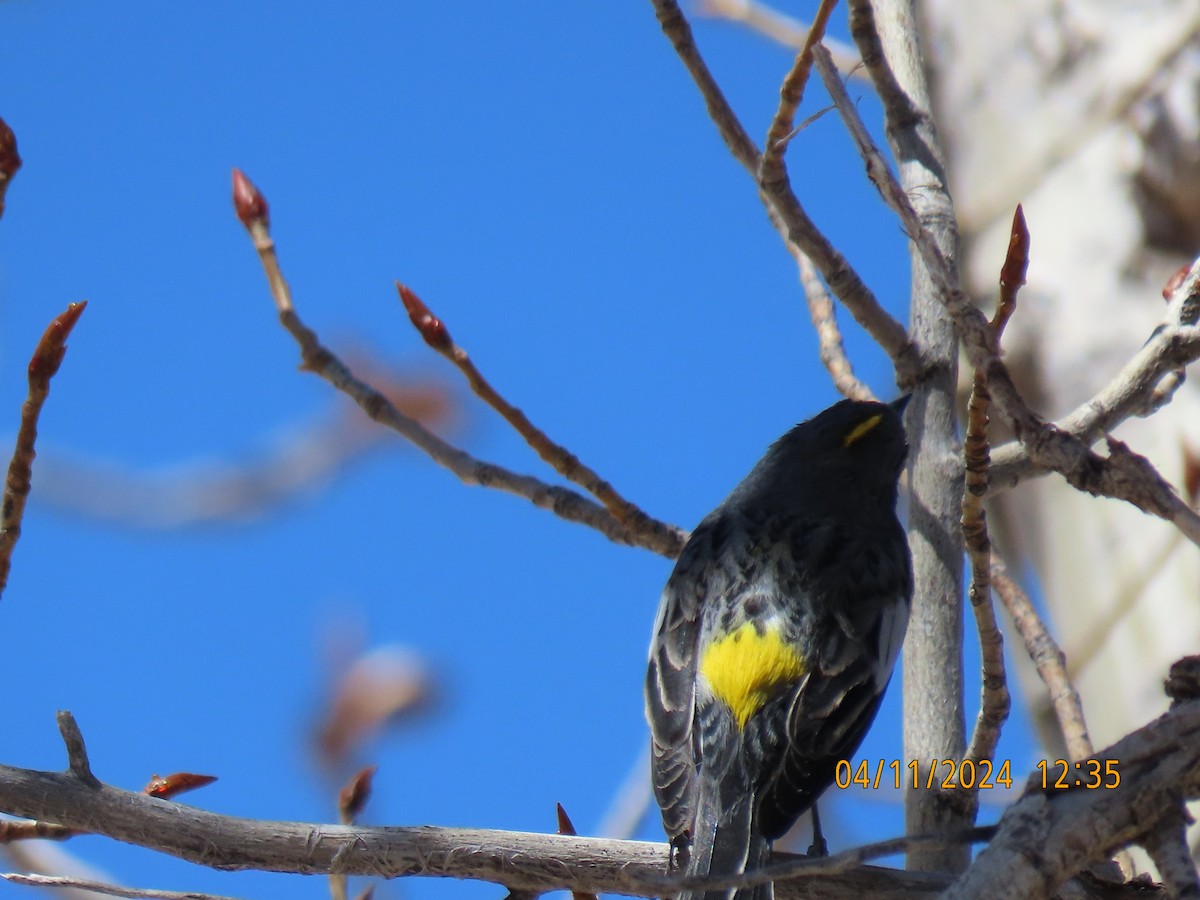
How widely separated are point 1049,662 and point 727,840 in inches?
41.6

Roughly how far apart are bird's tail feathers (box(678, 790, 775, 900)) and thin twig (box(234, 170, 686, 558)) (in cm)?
85

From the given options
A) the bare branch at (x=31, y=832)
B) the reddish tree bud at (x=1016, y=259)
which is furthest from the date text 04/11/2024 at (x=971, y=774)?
the bare branch at (x=31, y=832)

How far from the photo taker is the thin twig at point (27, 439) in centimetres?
280

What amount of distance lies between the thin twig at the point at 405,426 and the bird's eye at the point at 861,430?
0.97 m

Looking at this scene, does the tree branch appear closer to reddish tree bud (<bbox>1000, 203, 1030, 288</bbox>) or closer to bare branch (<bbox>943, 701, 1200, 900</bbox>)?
reddish tree bud (<bbox>1000, 203, 1030, 288</bbox>)

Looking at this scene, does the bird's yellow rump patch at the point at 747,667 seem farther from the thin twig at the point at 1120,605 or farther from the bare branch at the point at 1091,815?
the thin twig at the point at 1120,605

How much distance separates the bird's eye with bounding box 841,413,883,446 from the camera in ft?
14.8

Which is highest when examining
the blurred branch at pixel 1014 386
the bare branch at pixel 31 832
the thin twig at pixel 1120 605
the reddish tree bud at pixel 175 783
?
the thin twig at pixel 1120 605

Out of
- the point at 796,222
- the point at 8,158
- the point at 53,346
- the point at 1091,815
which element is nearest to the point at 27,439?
the point at 53,346

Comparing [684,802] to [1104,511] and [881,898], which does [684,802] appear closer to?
[881,898]

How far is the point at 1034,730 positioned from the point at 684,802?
298cm

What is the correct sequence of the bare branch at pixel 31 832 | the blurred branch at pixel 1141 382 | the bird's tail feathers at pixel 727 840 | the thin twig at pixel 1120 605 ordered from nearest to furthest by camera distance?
the bare branch at pixel 31 832, the blurred branch at pixel 1141 382, the bird's tail feathers at pixel 727 840, the thin twig at pixel 1120 605

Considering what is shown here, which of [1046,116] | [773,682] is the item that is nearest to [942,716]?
[773,682]

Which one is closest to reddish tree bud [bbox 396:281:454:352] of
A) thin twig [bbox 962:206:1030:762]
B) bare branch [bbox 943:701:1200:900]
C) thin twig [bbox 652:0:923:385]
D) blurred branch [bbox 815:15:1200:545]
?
thin twig [bbox 652:0:923:385]
